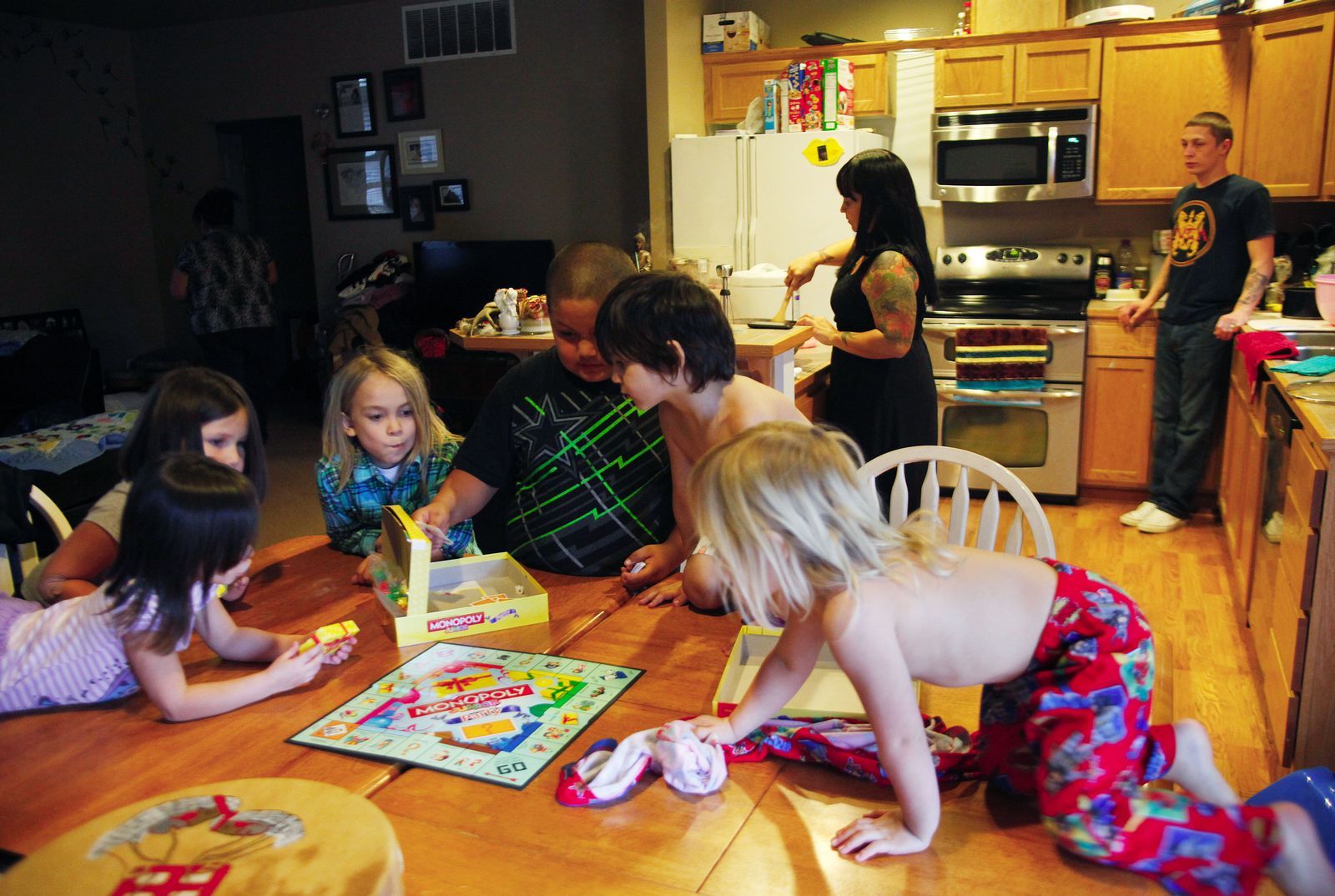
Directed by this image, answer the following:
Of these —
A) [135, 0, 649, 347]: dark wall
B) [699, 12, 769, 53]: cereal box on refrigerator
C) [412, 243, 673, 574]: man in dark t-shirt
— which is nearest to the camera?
[412, 243, 673, 574]: man in dark t-shirt

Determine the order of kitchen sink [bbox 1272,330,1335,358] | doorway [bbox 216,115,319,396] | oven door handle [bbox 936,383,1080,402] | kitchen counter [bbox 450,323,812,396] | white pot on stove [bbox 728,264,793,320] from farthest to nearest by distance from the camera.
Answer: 1. doorway [bbox 216,115,319,396]
2. oven door handle [bbox 936,383,1080,402]
3. white pot on stove [bbox 728,264,793,320]
4. kitchen sink [bbox 1272,330,1335,358]
5. kitchen counter [bbox 450,323,812,396]

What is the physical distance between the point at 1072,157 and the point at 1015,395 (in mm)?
1107

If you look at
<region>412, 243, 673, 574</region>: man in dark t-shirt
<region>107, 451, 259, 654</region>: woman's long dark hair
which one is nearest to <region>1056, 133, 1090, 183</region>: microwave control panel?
<region>412, 243, 673, 574</region>: man in dark t-shirt

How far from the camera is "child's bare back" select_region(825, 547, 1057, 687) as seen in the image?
110 centimetres

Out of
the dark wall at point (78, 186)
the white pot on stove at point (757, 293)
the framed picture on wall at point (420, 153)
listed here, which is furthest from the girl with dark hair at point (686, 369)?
the dark wall at point (78, 186)

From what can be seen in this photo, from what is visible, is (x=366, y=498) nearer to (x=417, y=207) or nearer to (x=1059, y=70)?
(x=1059, y=70)

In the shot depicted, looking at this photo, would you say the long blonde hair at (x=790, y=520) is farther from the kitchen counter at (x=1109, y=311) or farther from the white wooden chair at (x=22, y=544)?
the kitchen counter at (x=1109, y=311)

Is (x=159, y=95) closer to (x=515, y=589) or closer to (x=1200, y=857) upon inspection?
(x=515, y=589)

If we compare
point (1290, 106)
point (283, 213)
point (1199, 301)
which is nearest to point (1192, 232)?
point (1199, 301)

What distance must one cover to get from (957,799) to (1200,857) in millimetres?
248

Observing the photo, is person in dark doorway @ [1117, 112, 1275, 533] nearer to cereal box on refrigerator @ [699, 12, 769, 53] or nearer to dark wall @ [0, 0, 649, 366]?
cereal box on refrigerator @ [699, 12, 769, 53]

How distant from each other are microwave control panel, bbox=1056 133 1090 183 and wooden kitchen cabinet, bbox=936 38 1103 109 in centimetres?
17

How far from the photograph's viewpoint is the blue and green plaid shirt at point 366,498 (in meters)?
2.08

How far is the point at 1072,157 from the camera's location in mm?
4691
